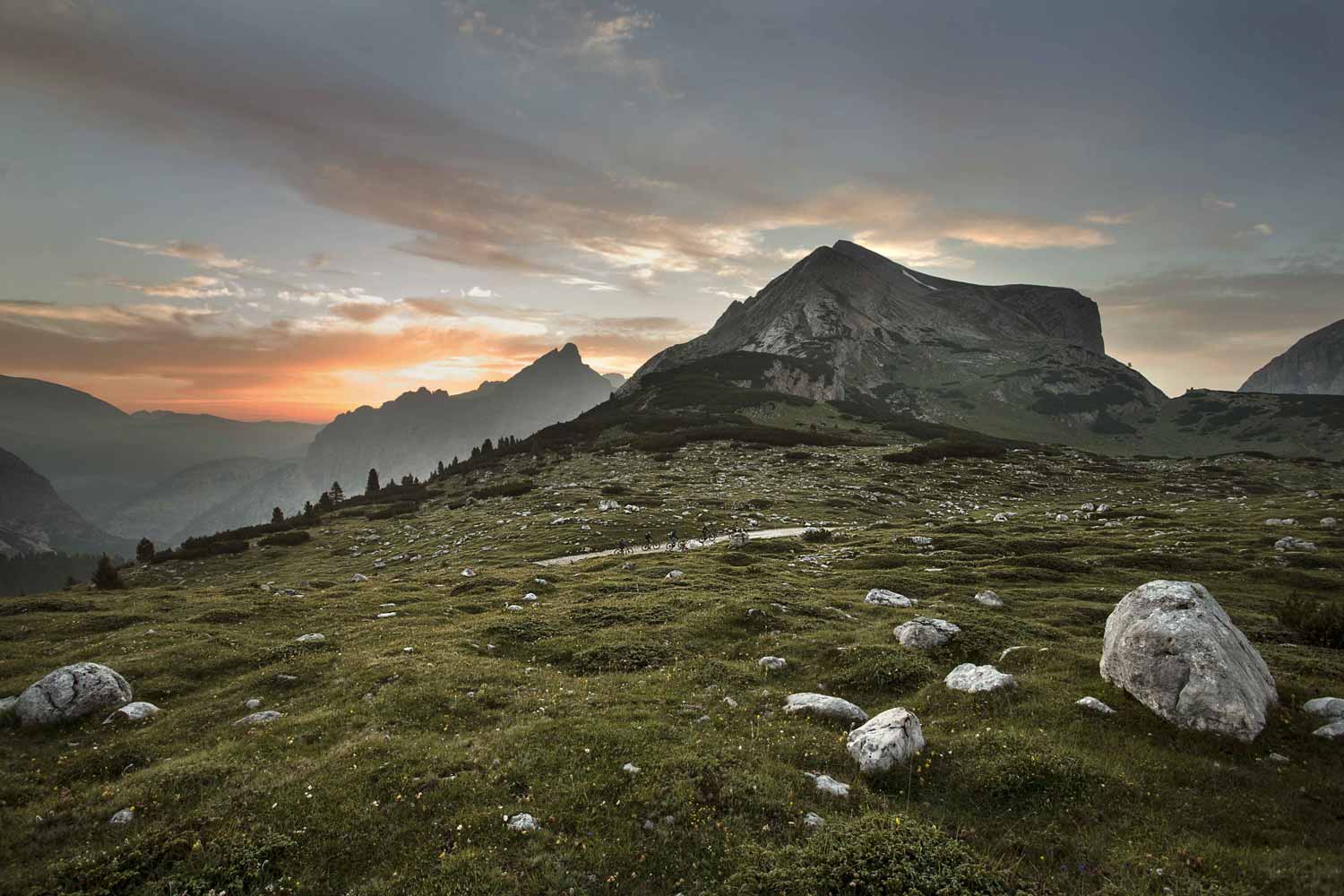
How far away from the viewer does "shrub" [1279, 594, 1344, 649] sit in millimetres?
18609

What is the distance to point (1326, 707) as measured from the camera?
13.1 m

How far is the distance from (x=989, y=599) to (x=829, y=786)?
16870mm

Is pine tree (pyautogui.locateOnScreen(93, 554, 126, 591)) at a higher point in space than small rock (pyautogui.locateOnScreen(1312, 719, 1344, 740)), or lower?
lower

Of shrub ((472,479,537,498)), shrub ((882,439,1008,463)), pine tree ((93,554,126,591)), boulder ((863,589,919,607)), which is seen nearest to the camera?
boulder ((863,589,919,607))

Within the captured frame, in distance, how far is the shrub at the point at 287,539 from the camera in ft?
174

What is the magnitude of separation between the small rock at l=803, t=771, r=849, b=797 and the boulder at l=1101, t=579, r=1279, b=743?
8.10 m

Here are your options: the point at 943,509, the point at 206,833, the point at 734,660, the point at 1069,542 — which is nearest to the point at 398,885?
the point at 206,833

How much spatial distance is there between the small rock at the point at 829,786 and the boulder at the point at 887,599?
14504 millimetres

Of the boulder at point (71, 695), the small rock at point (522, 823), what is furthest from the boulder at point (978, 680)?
the boulder at point (71, 695)

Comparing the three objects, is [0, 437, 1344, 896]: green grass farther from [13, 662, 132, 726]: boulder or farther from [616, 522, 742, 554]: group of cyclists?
[616, 522, 742, 554]: group of cyclists

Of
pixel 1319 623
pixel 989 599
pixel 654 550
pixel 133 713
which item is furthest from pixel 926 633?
pixel 654 550

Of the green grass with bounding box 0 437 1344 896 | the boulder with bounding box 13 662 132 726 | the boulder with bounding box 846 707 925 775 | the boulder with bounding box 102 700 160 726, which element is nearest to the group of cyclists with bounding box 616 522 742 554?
the green grass with bounding box 0 437 1344 896

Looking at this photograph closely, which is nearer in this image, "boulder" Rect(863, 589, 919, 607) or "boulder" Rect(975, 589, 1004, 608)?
"boulder" Rect(975, 589, 1004, 608)

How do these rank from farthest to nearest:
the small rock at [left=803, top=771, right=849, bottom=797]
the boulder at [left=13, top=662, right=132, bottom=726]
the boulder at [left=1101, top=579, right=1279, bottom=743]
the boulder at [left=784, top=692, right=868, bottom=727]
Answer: the boulder at [left=13, top=662, right=132, bottom=726] < the boulder at [left=784, top=692, right=868, bottom=727] < the boulder at [left=1101, top=579, right=1279, bottom=743] < the small rock at [left=803, top=771, right=849, bottom=797]
